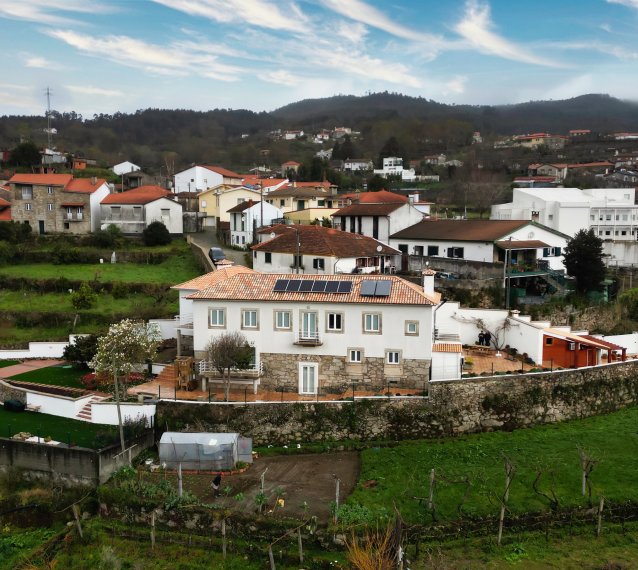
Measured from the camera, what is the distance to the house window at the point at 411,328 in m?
23.4

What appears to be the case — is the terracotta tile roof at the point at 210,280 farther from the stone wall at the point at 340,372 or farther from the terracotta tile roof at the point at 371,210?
the terracotta tile roof at the point at 371,210

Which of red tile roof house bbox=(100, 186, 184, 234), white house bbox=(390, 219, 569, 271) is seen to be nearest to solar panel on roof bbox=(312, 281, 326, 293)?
white house bbox=(390, 219, 569, 271)

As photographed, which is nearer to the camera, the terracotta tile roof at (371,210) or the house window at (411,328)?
the house window at (411,328)

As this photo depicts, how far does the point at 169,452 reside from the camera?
66.2 ft

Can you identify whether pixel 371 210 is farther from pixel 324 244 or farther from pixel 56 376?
pixel 56 376

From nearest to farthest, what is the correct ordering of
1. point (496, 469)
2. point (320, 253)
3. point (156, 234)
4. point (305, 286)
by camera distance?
1. point (496, 469)
2. point (305, 286)
3. point (320, 253)
4. point (156, 234)

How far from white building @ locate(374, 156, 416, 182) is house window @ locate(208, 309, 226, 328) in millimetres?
66755

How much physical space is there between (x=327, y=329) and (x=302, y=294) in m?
1.66

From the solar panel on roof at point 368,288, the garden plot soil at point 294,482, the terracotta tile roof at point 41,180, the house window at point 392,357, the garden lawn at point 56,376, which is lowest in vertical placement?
the garden plot soil at point 294,482

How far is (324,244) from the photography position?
3409 cm

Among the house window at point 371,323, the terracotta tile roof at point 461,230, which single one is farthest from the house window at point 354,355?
the terracotta tile roof at point 461,230

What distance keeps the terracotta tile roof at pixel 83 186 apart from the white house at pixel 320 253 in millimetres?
19177

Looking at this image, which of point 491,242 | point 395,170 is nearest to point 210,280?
point 491,242

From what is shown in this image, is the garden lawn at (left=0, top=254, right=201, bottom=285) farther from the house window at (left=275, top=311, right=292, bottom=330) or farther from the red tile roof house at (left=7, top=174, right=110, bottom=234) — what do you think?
the house window at (left=275, top=311, right=292, bottom=330)
